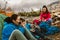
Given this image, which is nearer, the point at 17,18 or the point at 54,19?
the point at 17,18

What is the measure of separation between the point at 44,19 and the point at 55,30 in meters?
0.52

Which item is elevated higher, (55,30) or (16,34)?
(16,34)

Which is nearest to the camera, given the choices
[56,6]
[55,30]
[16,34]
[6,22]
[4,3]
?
[16,34]

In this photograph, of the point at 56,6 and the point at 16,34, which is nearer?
the point at 16,34

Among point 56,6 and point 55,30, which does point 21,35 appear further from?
point 56,6

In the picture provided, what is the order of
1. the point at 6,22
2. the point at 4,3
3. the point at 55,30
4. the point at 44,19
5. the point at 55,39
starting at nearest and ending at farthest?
1. the point at 6,22
2. the point at 55,39
3. the point at 55,30
4. the point at 44,19
5. the point at 4,3

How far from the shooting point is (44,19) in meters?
6.00

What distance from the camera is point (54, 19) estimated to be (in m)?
6.49

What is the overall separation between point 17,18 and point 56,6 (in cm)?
505

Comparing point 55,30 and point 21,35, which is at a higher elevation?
point 21,35

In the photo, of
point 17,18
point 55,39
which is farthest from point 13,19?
point 55,39

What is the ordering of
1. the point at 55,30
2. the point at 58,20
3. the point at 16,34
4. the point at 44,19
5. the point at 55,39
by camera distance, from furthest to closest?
the point at 58,20, the point at 44,19, the point at 55,30, the point at 55,39, the point at 16,34

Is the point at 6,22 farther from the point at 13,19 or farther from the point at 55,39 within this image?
the point at 55,39

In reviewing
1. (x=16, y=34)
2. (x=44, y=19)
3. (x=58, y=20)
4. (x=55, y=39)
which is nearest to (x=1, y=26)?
(x=16, y=34)
